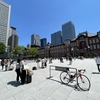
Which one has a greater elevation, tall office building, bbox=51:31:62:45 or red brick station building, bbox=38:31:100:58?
tall office building, bbox=51:31:62:45

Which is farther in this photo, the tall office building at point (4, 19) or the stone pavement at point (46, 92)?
the tall office building at point (4, 19)

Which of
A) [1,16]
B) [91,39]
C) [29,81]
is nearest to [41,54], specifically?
[91,39]

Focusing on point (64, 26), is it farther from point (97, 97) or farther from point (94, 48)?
point (97, 97)

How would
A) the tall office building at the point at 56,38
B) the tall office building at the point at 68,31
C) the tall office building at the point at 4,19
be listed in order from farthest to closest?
1. the tall office building at the point at 56,38
2. the tall office building at the point at 68,31
3. the tall office building at the point at 4,19

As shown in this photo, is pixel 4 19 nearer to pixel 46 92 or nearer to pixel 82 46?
pixel 82 46

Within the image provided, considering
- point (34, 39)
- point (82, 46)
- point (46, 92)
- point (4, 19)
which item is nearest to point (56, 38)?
point (34, 39)

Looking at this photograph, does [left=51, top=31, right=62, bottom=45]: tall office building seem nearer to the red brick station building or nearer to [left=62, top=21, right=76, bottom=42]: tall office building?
[left=62, top=21, right=76, bottom=42]: tall office building

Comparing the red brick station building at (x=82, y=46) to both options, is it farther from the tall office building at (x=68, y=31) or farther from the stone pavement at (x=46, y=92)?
the tall office building at (x=68, y=31)

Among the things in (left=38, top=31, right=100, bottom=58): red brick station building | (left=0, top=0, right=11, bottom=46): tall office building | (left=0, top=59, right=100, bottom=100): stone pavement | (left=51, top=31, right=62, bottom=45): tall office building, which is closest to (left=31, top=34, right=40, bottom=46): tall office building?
(left=51, top=31, right=62, bottom=45): tall office building

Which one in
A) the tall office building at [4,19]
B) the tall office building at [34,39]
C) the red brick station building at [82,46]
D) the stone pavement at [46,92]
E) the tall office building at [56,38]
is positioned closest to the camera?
the stone pavement at [46,92]

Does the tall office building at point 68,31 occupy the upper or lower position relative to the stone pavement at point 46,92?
upper

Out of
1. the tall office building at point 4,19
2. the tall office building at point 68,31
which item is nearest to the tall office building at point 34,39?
the tall office building at point 68,31

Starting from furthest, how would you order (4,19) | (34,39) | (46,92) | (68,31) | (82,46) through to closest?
1. (34,39)
2. (68,31)
3. (4,19)
4. (82,46)
5. (46,92)

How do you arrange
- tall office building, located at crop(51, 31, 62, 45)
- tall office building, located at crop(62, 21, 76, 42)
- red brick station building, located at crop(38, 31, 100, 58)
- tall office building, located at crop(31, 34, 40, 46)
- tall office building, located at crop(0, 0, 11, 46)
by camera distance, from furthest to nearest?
tall office building, located at crop(31, 34, 40, 46) → tall office building, located at crop(51, 31, 62, 45) → tall office building, located at crop(62, 21, 76, 42) → tall office building, located at crop(0, 0, 11, 46) → red brick station building, located at crop(38, 31, 100, 58)
